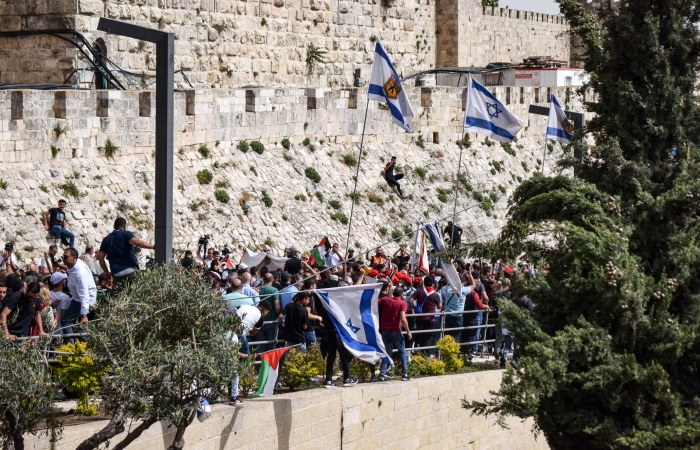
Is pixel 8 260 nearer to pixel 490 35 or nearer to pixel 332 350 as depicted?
pixel 332 350

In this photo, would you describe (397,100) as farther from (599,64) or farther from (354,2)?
(354,2)

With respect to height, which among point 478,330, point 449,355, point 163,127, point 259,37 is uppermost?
point 259,37

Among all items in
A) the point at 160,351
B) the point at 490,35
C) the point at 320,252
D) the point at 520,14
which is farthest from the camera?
the point at 520,14

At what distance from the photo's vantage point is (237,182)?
19.6 metres

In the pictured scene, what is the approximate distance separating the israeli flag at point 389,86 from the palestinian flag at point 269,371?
219 inches

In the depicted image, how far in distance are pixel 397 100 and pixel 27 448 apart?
28.0 feet

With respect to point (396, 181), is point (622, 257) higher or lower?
lower

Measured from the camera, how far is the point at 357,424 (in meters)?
12.2

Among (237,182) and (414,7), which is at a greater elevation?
(414,7)

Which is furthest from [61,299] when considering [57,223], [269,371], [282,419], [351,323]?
[57,223]

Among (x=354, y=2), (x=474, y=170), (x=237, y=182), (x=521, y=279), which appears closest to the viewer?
(x=521, y=279)

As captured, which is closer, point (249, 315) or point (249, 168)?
point (249, 315)

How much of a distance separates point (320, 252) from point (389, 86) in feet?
8.49

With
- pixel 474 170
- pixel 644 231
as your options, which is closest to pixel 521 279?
pixel 644 231
